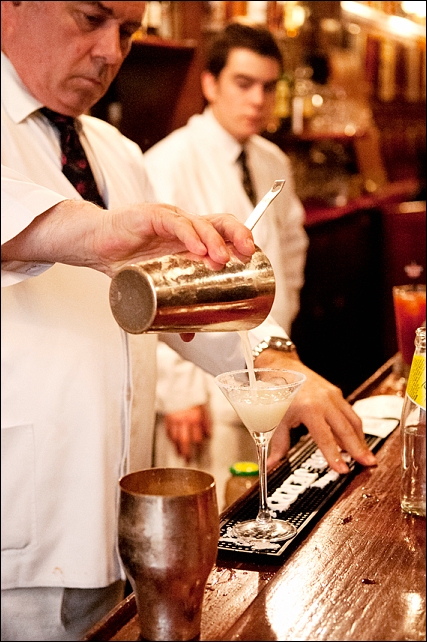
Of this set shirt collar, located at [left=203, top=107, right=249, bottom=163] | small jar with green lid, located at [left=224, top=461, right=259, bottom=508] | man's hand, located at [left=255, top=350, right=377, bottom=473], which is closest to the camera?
man's hand, located at [left=255, top=350, right=377, bottom=473]

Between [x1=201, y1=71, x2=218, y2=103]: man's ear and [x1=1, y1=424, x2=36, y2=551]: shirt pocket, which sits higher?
[x1=201, y1=71, x2=218, y2=103]: man's ear

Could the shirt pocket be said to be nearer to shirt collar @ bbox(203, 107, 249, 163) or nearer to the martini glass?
the martini glass

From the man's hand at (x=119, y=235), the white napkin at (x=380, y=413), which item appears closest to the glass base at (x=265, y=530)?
the man's hand at (x=119, y=235)

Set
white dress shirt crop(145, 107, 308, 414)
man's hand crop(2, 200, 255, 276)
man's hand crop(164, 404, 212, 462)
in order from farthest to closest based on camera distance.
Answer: white dress shirt crop(145, 107, 308, 414)
man's hand crop(164, 404, 212, 462)
man's hand crop(2, 200, 255, 276)

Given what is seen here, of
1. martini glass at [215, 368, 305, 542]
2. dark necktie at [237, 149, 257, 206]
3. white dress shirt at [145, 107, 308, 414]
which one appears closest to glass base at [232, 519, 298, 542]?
martini glass at [215, 368, 305, 542]

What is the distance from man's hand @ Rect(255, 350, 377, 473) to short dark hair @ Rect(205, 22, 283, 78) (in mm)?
2259

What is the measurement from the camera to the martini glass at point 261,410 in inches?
50.8

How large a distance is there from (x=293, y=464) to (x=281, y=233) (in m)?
2.46

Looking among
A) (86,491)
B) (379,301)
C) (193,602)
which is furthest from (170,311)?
(379,301)

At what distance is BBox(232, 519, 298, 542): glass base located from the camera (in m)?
1.26

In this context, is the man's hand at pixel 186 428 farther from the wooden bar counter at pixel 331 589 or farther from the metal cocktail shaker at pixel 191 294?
the metal cocktail shaker at pixel 191 294

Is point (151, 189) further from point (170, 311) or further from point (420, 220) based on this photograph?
point (420, 220)

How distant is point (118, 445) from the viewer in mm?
1818

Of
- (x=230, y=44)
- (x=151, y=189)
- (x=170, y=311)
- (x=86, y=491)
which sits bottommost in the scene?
(x=86, y=491)
